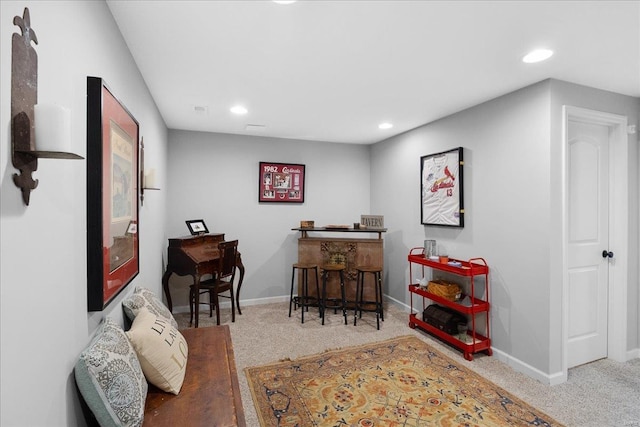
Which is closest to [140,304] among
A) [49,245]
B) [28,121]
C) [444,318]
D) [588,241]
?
[49,245]

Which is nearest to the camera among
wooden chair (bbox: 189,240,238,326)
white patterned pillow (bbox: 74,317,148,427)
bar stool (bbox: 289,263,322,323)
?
white patterned pillow (bbox: 74,317,148,427)

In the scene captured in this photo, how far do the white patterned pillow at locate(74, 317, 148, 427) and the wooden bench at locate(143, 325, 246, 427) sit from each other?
15 centimetres

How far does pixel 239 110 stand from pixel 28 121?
2687 millimetres

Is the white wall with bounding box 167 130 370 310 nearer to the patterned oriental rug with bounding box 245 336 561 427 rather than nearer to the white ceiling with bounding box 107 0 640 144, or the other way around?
the white ceiling with bounding box 107 0 640 144

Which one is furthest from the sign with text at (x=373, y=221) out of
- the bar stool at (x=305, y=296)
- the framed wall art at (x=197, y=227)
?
the framed wall art at (x=197, y=227)

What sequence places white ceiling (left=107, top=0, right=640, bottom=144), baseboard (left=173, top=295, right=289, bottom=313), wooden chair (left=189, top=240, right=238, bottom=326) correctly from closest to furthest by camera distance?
white ceiling (left=107, top=0, right=640, bottom=144) < wooden chair (left=189, top=240, right=238, bottom=326) < baseboard (left=173, top=295, right=289, bottom=313)

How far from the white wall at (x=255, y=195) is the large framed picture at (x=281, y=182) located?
0.08 meters

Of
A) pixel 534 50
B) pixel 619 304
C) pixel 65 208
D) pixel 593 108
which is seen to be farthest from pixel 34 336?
pixel 619 304

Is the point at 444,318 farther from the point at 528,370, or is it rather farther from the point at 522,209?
the point at 522,209

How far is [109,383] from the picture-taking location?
1141 mm

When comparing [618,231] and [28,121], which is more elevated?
[28,121]

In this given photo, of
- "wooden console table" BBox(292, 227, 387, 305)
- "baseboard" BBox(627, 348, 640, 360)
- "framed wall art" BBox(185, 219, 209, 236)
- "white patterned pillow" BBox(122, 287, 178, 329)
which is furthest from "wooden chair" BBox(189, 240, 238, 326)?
"baseboard" BBox(627, 348, 640, 360)

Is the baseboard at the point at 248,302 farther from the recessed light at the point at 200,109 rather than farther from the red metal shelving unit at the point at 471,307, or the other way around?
the recessed light at the point at 200,109

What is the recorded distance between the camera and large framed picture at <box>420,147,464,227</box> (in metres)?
3.37
